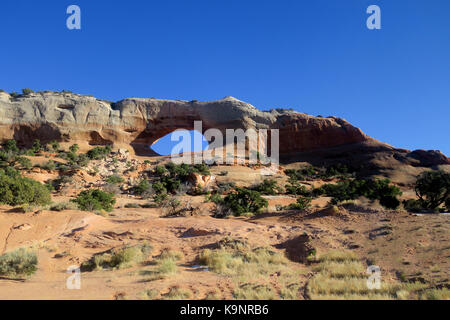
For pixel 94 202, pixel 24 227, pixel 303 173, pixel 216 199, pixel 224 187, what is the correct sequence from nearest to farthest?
pixel 24 227, pixel 94 202, pixel 216 199, pixel 224 187, pixel 303 173

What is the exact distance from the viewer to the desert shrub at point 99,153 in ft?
102

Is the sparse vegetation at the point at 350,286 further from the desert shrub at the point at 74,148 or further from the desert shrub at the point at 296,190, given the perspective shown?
the desert shrub at the point at 74,148

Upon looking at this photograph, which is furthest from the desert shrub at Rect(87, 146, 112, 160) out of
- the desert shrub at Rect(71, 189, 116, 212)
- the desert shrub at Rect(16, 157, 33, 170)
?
the desert shrub at Rect(71, 189, 116, 212)

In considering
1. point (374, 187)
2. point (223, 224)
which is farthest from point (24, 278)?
point (374, 187)

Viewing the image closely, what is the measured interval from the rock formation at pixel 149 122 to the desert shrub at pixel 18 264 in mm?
31959

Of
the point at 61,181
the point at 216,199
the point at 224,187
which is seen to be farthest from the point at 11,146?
the point at 216,199

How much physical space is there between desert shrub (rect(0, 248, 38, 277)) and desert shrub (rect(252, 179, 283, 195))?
17.9 metres

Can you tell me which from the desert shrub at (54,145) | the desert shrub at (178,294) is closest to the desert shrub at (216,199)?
the desert shrub at (178,294)

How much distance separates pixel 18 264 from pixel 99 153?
93.6 ft

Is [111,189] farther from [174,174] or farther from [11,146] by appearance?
[11,146]

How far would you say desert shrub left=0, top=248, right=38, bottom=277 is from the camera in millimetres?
5893

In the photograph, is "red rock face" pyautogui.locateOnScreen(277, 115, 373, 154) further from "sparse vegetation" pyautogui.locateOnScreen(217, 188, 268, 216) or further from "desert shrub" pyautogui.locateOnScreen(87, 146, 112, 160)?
"sparse vegetation" pyautogui.locateOnScreen(217, 188, 268, 216)

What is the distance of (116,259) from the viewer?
675 centimetres
